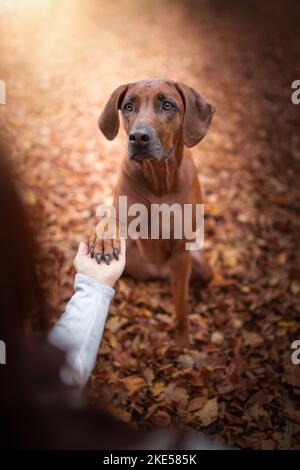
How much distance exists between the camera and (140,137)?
2.66 metres

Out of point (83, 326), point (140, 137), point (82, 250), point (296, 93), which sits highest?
point (296, 93)

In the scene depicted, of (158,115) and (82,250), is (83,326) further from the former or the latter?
(158,115)

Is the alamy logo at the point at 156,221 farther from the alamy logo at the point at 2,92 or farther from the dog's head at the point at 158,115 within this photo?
the alamy logo at the point at 2,92

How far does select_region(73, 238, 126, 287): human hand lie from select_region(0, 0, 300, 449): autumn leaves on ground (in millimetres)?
1370

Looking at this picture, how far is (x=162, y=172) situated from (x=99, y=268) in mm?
1090

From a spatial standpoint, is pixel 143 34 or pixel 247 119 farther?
pixel 143 34

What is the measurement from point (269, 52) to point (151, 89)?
6379 millimetres

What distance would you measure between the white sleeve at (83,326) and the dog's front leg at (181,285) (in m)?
1.39

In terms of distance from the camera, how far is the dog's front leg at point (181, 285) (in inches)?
133

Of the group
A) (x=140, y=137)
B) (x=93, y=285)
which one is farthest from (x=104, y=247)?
(x=140, y=137)

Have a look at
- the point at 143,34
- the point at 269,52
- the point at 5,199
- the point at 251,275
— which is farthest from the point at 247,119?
the point at 5,199

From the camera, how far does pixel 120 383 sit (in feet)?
10.8

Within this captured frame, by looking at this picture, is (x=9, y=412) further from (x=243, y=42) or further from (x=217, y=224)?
(x=243, y=42)
